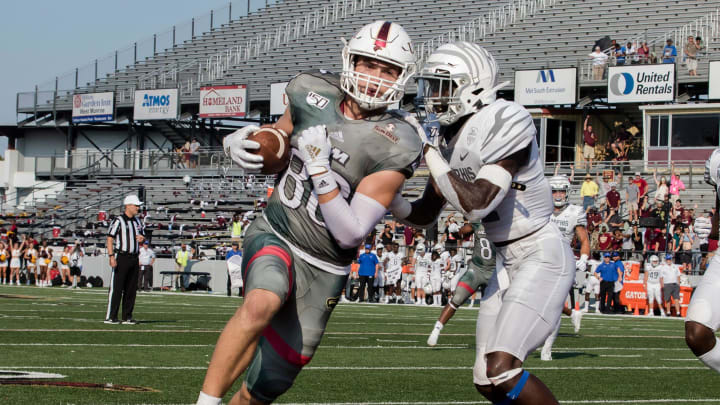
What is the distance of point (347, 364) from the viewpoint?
9.02 m

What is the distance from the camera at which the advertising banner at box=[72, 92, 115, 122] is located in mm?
41094

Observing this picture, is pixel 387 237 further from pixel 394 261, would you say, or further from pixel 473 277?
pixel 473 277

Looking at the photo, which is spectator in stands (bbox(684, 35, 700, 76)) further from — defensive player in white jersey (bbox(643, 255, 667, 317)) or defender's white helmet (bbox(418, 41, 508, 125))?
defender's white helmet (bbox(418, 41, 508, 125))

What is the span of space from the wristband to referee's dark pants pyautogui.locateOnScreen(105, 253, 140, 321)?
9392 mm

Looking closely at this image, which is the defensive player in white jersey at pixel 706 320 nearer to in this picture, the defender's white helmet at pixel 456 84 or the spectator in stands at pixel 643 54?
the defender's white helmet at pixel 456 84

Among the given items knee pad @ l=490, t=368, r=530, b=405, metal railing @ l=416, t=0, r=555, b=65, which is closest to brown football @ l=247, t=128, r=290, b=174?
knee pad @ l=490, t=368, r=530, b=405

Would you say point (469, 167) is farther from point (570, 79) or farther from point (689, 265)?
point (570, 79)

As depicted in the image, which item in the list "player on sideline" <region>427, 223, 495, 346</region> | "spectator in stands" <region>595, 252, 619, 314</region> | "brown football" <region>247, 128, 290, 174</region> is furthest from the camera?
"spectator in stands" <region>595, 252, 619, 314</region>

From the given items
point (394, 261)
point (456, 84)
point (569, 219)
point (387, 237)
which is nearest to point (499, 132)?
point (456, 84)

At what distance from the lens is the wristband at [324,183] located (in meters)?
4.43

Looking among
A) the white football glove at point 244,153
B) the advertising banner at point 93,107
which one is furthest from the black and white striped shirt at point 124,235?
the advertising banner at point 93,107

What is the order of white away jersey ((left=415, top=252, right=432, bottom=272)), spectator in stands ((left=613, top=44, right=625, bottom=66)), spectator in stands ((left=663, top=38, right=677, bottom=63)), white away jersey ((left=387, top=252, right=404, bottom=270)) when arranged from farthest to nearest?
spectator in stands ((left=613, top=44, right=625, bottom=66))
spectator in stands ((left=663, top=38, right=677, bottom=63))
white away jersey ((left=387, top=252, right=404, bottom=270))
white away jersey ((left=415, top=252, right=432, bottom=272))

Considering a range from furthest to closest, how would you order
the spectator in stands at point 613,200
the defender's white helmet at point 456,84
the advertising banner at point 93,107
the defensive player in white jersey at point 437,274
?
the advertising banner at point 93,107 < the spectator in stands at point 613,200 < the defensive player in white jersey at point 437,274 < the defender's white helmet at point 456,84

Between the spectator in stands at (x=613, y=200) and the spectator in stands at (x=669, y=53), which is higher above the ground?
the spectator in stands at (x=669, y=53)
